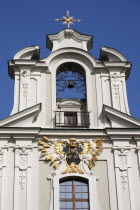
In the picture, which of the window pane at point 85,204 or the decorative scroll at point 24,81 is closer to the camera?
the window pane at point 85,204

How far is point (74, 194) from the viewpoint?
59.9ft

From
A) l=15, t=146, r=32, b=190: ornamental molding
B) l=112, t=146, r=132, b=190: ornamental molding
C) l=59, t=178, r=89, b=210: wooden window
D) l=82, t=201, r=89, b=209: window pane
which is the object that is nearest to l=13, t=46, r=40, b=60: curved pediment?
l=15, t=146, r=32, b=190: ornamental molding

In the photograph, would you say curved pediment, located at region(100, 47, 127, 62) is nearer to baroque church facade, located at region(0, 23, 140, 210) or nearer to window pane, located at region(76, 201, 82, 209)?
baroque church facade, located at region(0, 23, 140, 210)

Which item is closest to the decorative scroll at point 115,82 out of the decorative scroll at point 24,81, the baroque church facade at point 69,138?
the baroque church facade at point 69,138

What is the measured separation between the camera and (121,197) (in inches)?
707

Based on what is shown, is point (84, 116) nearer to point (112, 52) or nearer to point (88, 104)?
point (88, 104)

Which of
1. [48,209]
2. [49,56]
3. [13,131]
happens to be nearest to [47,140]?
[13,131]

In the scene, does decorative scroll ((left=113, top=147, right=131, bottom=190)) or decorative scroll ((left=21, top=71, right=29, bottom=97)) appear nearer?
decorative scroll ((left=113, top=147, right=131, bottom=190))

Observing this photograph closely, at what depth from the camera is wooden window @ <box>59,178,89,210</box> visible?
59.0ft

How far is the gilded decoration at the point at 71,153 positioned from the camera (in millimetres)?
18719

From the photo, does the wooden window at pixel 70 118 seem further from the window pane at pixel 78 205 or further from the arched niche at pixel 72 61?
the window pane at pixel 78 205

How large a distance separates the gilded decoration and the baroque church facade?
0.04 meters

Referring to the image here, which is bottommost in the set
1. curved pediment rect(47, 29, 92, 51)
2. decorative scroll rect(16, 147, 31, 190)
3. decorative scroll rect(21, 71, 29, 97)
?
decorative scroll rect(16, 147, 31, 190)

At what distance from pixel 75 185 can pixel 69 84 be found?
5.62m
